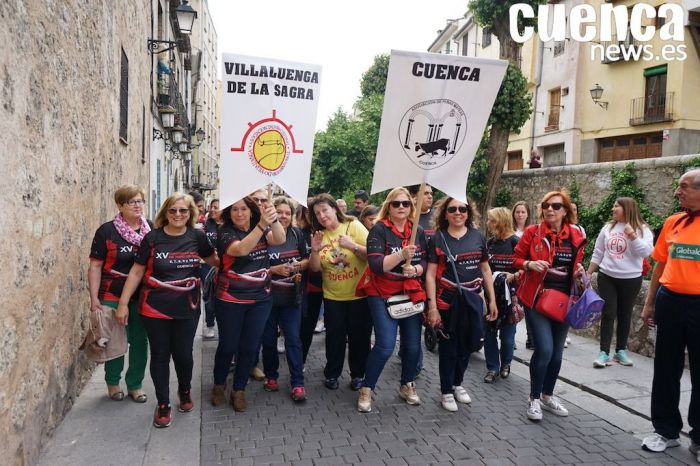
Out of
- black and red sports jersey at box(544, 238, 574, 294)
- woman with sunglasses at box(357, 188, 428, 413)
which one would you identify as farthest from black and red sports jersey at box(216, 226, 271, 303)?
black and red sports jersey at box(544, 238, 574, 294)

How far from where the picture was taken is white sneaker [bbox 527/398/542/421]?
476cm

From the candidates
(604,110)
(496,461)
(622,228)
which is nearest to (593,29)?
(604,110)

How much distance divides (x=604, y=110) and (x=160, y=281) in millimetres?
24864

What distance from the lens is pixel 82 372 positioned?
527cm

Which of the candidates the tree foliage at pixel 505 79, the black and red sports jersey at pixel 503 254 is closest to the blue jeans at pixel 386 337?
the black and red sports jersey at pixel 503 254

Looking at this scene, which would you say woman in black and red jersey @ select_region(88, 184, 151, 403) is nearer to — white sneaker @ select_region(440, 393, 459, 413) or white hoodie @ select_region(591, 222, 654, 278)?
white sneaker @ select_region(440, 393, 459, 413)

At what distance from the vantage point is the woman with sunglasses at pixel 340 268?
17.0ft

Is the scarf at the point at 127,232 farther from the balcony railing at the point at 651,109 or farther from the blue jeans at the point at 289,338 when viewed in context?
the balcony railing at the point at 651,109

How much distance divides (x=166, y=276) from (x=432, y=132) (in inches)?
93.1

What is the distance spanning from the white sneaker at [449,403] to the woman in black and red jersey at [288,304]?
1251 mm

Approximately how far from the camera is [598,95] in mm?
24344

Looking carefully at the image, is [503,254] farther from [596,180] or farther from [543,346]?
[596,180]

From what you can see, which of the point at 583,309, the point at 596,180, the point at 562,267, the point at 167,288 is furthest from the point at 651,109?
the point at 167,288

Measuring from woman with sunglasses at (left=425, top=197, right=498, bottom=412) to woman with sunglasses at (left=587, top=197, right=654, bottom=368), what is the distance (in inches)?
88.3
